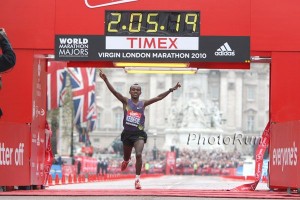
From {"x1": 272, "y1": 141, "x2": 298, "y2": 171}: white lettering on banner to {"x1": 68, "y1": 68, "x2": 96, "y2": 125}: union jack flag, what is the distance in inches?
1045

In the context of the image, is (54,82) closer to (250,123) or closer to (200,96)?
(200,96)

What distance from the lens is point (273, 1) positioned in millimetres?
22812

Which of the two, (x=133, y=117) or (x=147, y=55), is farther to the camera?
(x=147, y=55)

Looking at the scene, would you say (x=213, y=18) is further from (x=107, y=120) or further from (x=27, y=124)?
(x=107, y=120)

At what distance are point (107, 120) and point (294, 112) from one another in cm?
12781

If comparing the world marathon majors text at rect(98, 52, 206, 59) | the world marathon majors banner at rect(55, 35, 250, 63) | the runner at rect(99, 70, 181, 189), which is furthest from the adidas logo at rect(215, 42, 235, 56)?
the runner at rect(99, 70, 181, 189)

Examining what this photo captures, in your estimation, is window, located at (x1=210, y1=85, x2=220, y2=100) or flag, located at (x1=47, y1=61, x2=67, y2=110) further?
window, located at (x1=210, y1=85, x2=220, y2=100)

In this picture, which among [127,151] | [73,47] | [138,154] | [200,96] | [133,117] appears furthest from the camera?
[200,96]

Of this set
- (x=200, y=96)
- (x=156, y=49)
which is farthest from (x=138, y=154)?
(x=200, y=96)

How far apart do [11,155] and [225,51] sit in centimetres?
526

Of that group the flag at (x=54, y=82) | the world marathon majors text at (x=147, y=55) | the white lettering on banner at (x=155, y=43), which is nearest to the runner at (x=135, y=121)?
the world marathon majors text at (x=147, y=55)

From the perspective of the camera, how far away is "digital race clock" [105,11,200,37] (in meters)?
22.8

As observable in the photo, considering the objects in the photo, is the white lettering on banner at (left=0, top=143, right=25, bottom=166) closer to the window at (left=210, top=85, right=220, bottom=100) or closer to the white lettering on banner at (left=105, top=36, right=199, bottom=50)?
the white lettering on banner at (left=105, top=36, right=199, bottom=50)

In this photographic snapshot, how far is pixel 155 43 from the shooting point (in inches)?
890
